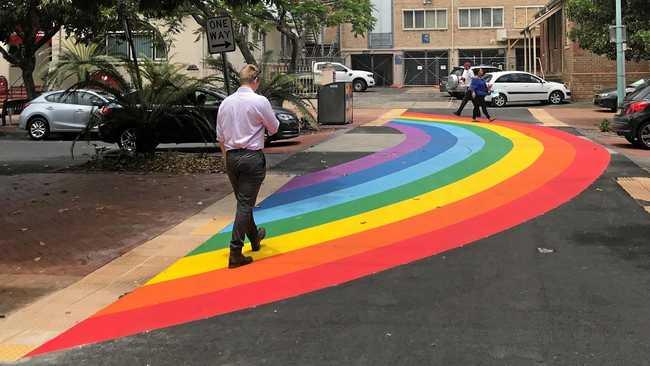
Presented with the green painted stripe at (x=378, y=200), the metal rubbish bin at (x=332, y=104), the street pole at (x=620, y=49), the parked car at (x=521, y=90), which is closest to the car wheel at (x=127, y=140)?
the green painted stripe at (x=378, y=200)

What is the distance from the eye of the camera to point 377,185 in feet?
36.8

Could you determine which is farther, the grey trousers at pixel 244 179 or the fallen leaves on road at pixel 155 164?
the fallen leaves on road at pixel 155 164

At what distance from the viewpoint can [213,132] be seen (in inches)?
554

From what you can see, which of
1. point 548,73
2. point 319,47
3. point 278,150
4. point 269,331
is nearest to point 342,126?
point 278,150

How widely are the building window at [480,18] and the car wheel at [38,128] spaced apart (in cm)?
3736

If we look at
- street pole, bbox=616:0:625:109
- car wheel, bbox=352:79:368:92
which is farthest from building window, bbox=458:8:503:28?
street pole, bbox=616:0:625:109

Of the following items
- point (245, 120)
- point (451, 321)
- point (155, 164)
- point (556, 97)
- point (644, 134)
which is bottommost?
point (451, 321)

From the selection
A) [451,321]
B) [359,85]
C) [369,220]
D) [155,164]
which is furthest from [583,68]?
[451,321]

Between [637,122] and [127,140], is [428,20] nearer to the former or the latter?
[637,122]

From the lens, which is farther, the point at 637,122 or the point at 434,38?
the point at 434,38

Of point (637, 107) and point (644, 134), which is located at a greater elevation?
point (637, 107)

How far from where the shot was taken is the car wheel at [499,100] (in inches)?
1187

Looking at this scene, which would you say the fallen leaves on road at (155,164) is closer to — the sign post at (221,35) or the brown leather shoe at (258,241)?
the sign post at (221,35)

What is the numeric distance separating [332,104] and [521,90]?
39.7 feet
